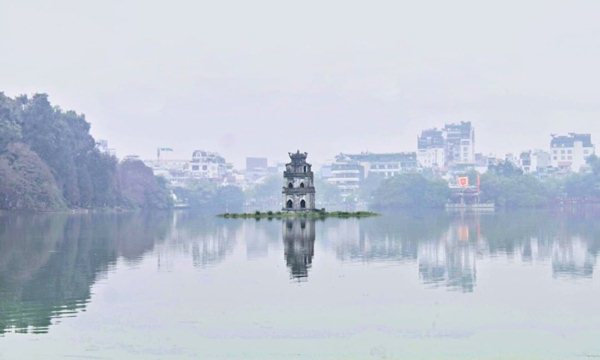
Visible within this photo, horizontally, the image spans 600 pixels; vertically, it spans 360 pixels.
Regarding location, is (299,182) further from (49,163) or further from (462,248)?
(462,248)

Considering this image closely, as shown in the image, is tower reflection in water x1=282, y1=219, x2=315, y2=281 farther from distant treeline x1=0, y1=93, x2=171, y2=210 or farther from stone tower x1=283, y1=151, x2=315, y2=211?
distant treeline x1=0, y1=93, x2=171, y2=210

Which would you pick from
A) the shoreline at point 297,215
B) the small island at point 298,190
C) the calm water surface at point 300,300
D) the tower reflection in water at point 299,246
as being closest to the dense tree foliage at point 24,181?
the shoreline at point 297,215

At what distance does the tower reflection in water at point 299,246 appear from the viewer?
59.1 m

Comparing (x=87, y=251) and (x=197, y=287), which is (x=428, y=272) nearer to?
(x=197, y=287)

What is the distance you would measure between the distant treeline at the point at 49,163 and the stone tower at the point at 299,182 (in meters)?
36.9

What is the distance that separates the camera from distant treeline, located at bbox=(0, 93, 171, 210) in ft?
497

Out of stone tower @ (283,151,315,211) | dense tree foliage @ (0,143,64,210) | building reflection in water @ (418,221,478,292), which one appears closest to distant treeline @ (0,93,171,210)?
dense tree foliage @ (0,143,64,210)

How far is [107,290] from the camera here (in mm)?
48812

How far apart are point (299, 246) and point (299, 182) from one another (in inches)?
2417

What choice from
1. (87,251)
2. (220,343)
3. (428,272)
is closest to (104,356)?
(220,343)

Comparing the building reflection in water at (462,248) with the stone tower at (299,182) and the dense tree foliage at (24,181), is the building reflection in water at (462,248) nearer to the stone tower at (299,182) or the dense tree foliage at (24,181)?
the stone tower at (299,182)

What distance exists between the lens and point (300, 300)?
149 feet

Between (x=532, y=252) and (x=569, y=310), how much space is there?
30159mm

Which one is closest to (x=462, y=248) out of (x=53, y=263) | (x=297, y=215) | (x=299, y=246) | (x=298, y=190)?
(x=299, y=246)
